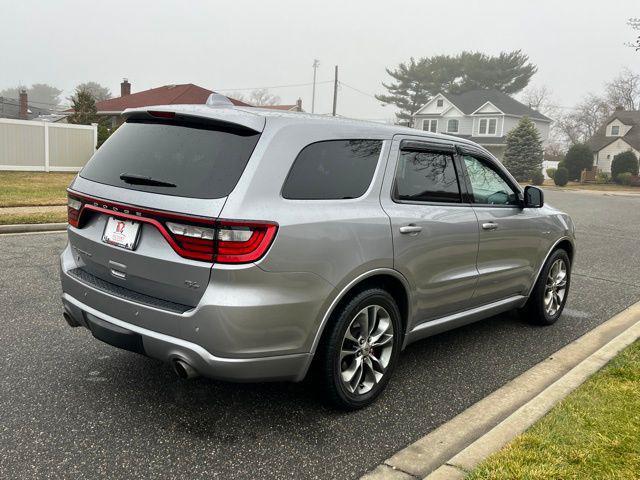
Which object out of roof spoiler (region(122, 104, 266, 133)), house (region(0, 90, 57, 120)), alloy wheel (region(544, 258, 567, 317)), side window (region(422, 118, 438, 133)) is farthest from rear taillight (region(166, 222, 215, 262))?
side window (region(422, 118, 438, 133))

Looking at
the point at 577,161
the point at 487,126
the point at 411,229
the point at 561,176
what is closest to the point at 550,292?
the point at 411,229

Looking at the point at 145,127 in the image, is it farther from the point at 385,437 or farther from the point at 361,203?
the point at 385,437

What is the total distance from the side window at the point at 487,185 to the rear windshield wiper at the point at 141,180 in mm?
2424

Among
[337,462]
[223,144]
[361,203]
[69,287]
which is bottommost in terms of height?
[337,462]

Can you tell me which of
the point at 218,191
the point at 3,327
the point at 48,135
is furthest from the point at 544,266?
the point at 48,135

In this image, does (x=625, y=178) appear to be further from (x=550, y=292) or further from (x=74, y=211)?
(x=74, y=211)

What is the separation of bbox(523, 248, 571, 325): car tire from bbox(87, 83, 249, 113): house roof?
33.4 meters

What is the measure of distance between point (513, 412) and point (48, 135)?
905 inches

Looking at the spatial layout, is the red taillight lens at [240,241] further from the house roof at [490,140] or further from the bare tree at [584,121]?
the bare tree at [584,121]

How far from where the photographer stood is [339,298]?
3.20 m

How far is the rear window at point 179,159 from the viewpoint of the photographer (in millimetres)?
2959

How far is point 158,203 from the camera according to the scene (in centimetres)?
296

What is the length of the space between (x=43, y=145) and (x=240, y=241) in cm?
2257

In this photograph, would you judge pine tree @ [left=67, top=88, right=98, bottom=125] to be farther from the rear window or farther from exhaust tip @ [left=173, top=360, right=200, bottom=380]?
exhaust tip @ [left=173, top=360, right=200, bottom=380]
